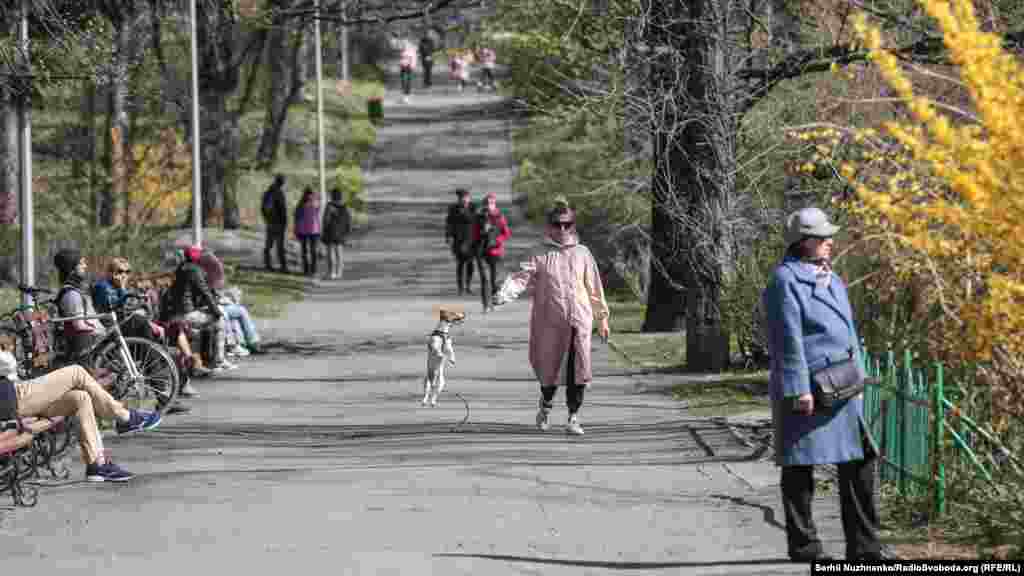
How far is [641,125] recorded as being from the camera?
17.7 m

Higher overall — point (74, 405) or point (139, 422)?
point (74, 405)

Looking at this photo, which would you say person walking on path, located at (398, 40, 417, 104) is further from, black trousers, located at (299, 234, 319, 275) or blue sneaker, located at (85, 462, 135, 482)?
blue sneaker, located at (85, 462, 135, 482)

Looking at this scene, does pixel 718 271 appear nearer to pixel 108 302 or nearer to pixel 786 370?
pixel 108 302

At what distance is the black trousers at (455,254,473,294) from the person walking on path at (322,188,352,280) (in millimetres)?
2991

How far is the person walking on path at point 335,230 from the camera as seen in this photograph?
107 ft

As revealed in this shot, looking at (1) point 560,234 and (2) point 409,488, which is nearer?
(2) point 409,488

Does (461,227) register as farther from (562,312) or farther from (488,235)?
(562,312)

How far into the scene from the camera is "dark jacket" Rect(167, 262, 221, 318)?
17812mm

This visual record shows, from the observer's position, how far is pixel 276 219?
32938 mm

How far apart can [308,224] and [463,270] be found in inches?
169

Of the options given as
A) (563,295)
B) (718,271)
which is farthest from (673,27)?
(563,295)

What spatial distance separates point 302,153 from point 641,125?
3657cm

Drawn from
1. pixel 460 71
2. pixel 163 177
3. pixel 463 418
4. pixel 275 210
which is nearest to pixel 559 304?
pixel 463 418

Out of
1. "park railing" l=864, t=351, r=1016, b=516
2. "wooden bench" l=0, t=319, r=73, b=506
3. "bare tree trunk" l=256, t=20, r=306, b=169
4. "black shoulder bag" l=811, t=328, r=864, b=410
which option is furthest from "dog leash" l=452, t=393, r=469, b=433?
"bare tree trunk" l=256, t=20, r=306, b=169
